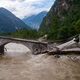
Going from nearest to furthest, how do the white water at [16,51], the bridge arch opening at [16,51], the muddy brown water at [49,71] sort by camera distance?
the muddy brown water at [49,71] → the white water at [16,51] → the bridge arch opening at [16,51]

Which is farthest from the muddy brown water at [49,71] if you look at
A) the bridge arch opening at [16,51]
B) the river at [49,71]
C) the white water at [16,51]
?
the bridge arch opening at [16,51]

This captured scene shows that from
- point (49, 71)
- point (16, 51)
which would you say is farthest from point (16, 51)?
point (49, 71)

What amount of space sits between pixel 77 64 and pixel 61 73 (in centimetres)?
942

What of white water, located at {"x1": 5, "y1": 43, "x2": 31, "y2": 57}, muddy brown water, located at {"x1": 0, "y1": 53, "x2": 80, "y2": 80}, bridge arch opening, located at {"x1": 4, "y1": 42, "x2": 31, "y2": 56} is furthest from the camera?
bridge arch opening, located at {"x1": 4, "y1": 42, "x2": 31, "y2": 56}

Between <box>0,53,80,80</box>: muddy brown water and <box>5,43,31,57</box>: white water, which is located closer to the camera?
<box>0,53,80,80</box>: muddy brown water

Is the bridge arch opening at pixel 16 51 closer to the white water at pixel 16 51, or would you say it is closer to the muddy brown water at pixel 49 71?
the white water at pixel 16 51

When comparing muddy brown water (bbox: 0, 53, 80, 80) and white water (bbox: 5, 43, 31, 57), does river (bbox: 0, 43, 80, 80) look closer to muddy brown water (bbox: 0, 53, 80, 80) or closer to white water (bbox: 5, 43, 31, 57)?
muddy brown water (bbox: 0, 53, 80, 80)

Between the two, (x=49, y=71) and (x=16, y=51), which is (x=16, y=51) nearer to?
(x=16, y=51)

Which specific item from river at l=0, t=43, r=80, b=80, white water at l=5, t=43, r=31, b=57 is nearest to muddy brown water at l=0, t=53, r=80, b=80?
river at l=0, t=43, r=80, b=80

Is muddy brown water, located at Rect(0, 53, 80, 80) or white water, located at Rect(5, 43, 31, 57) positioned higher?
white water, located at Rect(5, 43, 31, 57)

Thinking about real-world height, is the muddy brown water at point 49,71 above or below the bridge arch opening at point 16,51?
below

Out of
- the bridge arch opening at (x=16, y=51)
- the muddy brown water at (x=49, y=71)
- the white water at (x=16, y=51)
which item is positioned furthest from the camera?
the bridge arch opening at (x=16, y=51)

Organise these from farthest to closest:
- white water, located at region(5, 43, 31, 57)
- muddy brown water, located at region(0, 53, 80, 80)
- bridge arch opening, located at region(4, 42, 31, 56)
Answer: bridge arch opening, located at region(4, 42, 31, 56) → white water, located at region(5, 43, 31, 57) → muddy brown water, located at region(0, 53, 80, 80)

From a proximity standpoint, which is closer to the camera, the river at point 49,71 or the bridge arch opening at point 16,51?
the river at point 49,71
